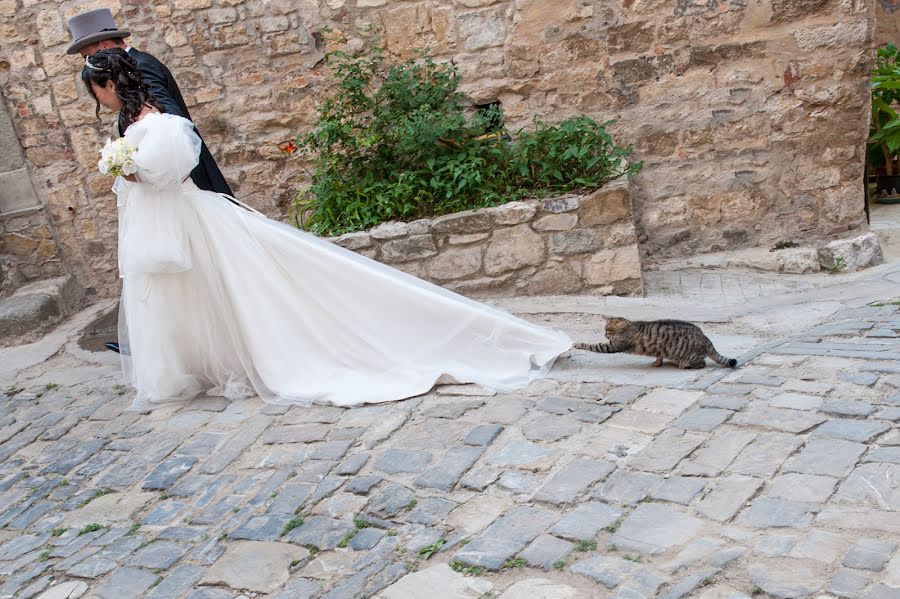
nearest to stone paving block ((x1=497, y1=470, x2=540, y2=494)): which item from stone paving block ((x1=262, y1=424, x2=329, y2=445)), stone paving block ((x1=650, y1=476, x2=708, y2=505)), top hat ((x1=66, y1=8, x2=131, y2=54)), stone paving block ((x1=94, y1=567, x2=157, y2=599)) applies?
stone paving block ((x1=650, y1=476, x2=708, y2=505))

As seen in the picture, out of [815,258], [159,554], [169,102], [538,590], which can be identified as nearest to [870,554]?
[538,590]

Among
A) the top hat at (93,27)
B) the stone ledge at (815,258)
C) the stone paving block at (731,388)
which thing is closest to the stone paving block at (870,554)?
the stone paving block at (731,388)

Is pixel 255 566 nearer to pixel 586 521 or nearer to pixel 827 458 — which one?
pixel 586 521

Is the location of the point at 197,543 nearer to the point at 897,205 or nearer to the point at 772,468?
the point at 772,468

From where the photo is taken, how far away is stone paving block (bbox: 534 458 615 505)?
319 centimetres

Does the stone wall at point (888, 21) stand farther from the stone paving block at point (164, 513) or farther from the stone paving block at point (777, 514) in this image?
the stone paving block at point (164, 513)

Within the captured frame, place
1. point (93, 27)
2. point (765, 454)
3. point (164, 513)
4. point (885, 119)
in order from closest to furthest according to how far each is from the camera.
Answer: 1. point (765, 454)
2. point (164, 513)
3. point (93, 27)
4. point (885, 119)

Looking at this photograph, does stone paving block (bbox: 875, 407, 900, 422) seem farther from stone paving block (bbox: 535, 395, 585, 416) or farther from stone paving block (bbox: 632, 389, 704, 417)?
stone paving block (bbox: 535, 395, 585, 416)

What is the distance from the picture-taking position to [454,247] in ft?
18.7

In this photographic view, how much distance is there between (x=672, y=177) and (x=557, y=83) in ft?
3.64

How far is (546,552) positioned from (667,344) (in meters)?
1.69

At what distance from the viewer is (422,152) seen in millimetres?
5996

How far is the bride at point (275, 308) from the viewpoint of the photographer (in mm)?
4418

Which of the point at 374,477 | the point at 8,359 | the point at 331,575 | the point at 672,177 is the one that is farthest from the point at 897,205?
the point at 8,359
